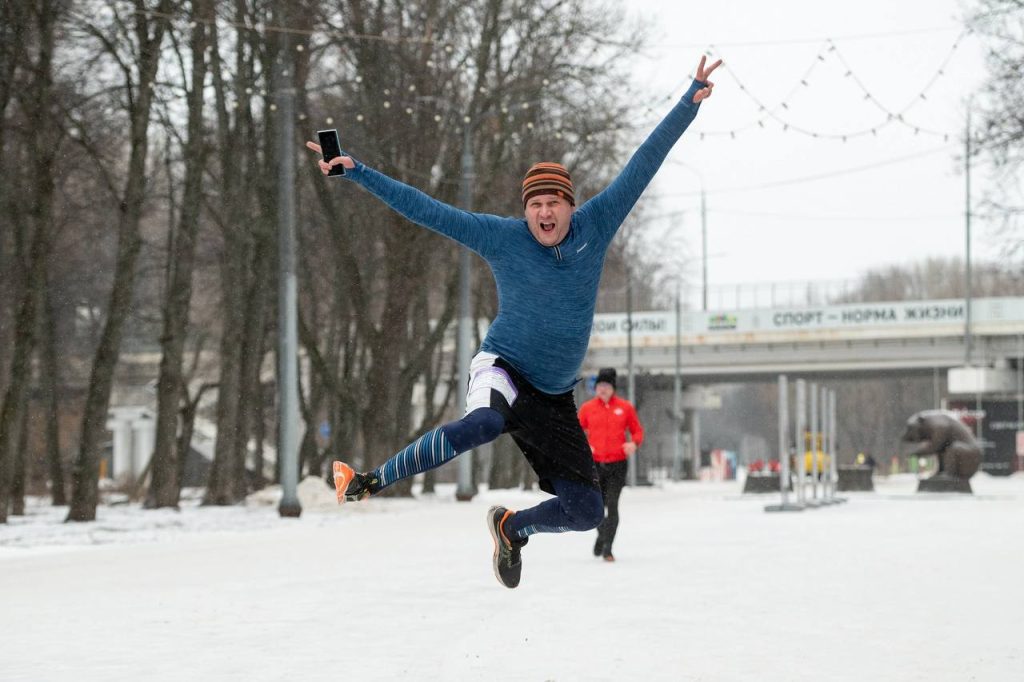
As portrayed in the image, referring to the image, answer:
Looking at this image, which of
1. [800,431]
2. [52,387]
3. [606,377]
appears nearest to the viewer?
[606,377]

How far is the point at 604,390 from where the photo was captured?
50.9 feet

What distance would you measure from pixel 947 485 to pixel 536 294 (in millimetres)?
34202

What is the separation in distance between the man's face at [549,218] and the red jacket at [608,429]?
892cm

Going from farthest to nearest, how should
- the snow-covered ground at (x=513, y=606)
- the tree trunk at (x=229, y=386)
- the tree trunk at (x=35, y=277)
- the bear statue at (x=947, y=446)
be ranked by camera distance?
1. the bear statue at (x=947, y=446)
2. the tree trunk at (x=229, y=386)
3. the tree trunk at (x=35, y=277)
4. the snow-covered ground at (x=513, y=606)

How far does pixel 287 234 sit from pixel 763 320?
4746 cm

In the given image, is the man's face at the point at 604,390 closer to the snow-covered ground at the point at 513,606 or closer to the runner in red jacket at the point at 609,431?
the runner in red jacket at the point at 609,431

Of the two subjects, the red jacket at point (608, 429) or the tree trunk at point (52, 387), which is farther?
the tree trunk at point (52, 387)

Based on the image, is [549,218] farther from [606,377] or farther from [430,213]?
[606,377]

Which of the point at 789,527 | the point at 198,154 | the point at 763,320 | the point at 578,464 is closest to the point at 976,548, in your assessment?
the point at 789,527

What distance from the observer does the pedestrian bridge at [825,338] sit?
67.6 meters

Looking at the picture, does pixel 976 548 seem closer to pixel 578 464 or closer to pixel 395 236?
pixel 578 464

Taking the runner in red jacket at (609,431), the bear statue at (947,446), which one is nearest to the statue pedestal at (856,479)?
the bear statue at (947,446)

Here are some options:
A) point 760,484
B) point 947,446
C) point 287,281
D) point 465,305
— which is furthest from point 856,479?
point 287,281

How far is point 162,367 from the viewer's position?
28188 mm
